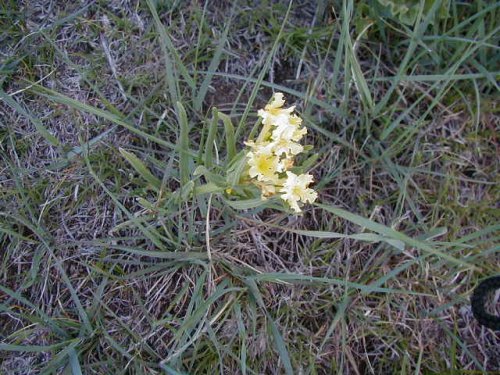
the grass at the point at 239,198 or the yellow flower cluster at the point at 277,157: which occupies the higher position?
the yellow flower cluster at the point at 277,157

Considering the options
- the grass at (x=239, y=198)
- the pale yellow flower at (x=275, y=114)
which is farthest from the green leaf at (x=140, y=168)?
the pale yellow flower at (x=275, y=114)

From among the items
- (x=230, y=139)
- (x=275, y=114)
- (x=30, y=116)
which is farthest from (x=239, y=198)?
(x=30, y=116)

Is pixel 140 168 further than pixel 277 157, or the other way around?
pixel 140 168

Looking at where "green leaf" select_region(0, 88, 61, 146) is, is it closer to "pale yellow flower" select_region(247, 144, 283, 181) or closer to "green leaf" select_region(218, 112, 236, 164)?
"green leaf" select_region(218, 112, 236, 164)

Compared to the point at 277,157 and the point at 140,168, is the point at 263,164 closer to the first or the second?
the point at 277,157

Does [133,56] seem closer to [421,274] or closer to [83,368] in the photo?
[83,368]

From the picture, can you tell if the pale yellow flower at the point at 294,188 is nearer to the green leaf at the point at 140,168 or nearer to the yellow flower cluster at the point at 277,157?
the yellow flower cluster at the point at 277,157

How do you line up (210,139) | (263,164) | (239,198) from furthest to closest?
(239,198) < (210,139) < (263,164)

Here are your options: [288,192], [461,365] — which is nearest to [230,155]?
[288,192]
